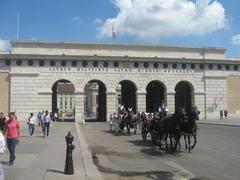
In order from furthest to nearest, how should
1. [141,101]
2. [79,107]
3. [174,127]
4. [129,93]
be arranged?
[129,93] → [141,101] → [79,107] → [174,127]

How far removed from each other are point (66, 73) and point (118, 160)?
44.1 metres

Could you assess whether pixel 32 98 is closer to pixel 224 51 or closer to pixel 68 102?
pixel 224 51

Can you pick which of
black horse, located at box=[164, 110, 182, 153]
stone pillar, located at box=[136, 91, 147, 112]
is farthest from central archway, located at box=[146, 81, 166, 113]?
black horse, located at box=[164, 110, 182, 153]

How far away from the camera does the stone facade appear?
187 ft

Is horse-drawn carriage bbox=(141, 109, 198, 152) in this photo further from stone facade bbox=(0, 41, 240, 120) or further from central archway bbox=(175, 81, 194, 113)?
central archway bbox=(175, 81, 194, 113)

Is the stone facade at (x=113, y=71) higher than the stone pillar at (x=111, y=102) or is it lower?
higher

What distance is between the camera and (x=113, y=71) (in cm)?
6000

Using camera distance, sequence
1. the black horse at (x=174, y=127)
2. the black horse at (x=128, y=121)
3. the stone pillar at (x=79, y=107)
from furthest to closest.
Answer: the stone pillar at (x=79, y=107)
the black horse at (x=128, y=121)
the black horse at (x=174, y=127)

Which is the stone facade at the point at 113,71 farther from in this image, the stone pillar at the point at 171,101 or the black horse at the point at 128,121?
the black horse at the point at 128,121

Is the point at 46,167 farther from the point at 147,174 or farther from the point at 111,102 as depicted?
the point at 111,102

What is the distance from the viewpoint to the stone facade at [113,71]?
187ft

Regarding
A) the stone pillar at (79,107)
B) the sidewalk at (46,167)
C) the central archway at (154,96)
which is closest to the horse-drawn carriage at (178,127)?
the sidewalk at (46,167)

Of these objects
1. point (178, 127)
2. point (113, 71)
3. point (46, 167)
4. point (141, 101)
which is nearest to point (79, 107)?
point (113, 71)

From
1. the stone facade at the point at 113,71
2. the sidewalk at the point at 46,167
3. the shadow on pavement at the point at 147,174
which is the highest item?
the stone facade at the point at 113,71
